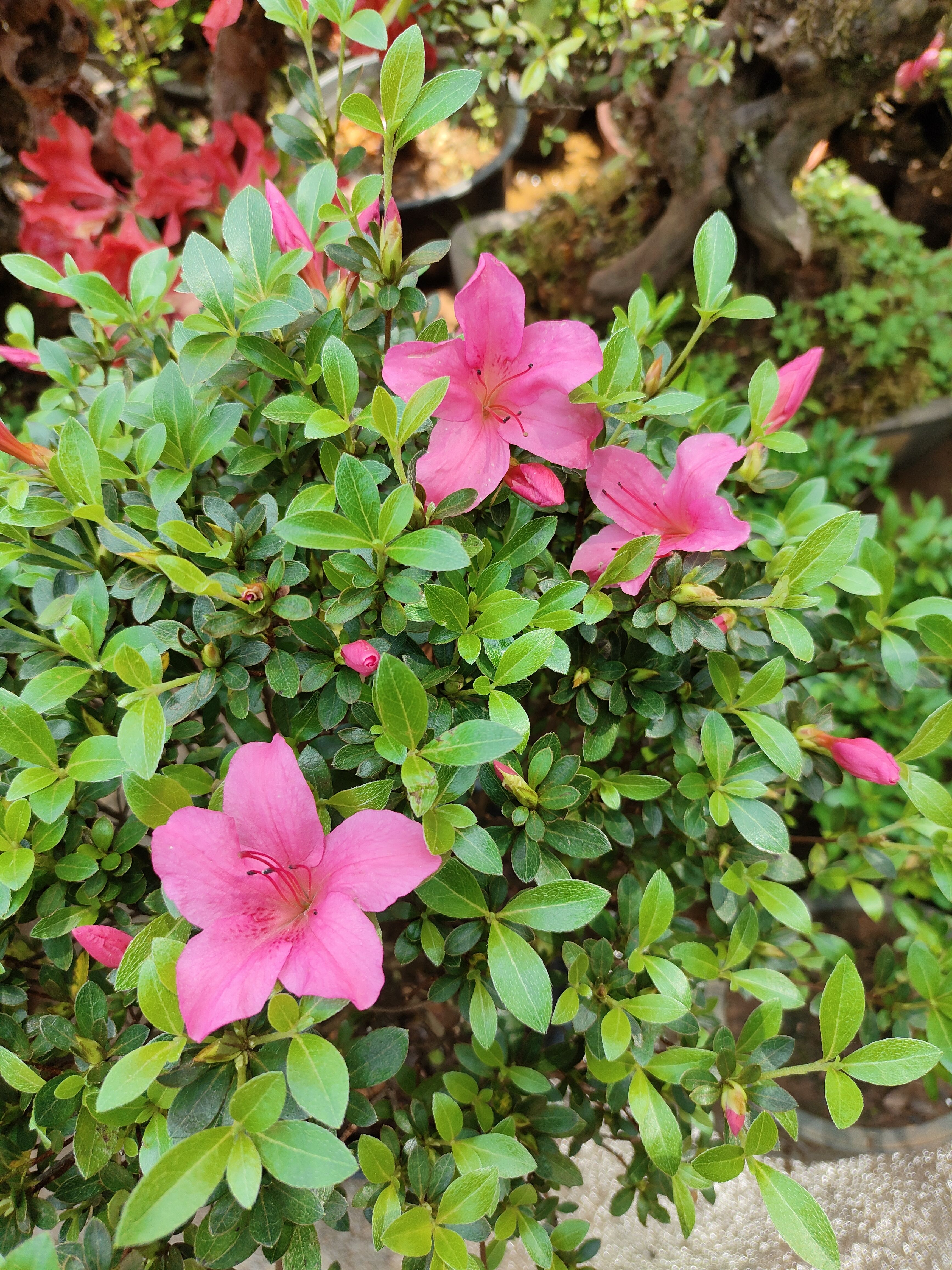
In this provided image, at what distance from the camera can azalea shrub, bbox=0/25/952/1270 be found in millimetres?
561

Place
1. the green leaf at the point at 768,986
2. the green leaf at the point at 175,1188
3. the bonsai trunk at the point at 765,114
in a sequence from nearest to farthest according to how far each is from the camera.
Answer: the green leaf at the point at 175,1188 < the green leaf at the point at 768,986 < the bonsai trunk at the point at 765,114

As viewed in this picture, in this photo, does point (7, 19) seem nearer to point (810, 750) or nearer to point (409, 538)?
point (409, 538)

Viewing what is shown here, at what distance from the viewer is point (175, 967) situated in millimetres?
527

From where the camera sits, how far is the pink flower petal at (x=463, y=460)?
0.65 m

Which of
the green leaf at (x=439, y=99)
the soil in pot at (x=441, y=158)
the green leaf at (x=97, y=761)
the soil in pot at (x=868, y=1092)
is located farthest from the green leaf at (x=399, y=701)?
the soil in pot at (x=441, y=158)

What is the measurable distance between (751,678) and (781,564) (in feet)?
0.40

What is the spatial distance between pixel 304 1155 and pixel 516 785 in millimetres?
287

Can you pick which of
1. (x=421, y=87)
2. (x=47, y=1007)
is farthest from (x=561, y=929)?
(x=421, y=87)

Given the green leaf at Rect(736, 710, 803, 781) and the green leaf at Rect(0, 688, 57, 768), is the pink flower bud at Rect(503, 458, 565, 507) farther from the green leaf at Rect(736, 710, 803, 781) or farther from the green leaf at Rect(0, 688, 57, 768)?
the green leaf at Rect(0, 688, 57, 768)

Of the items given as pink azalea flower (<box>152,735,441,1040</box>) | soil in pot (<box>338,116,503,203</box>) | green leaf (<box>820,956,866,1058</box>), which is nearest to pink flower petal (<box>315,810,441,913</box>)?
pink azalea flower (<box>152,735,441,1040</box>)

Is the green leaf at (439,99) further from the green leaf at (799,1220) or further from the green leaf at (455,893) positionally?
the green leaf at (799,1220)

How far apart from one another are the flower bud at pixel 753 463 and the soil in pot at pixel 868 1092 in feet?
3.01

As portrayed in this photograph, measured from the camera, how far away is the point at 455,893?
0.62 metres

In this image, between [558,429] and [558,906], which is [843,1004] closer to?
[558,906]
